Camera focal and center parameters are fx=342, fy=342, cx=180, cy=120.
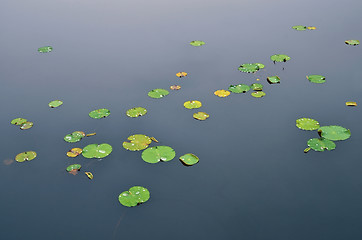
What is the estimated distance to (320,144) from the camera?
3377 millimetres

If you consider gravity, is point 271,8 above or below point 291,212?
above

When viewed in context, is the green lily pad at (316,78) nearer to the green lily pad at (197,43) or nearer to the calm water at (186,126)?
the calm water at (186,126)

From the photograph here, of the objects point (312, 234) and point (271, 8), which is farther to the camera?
point (271, 8)

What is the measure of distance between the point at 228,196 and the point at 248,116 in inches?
48.9

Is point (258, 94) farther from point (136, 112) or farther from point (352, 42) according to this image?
point (352, 42)

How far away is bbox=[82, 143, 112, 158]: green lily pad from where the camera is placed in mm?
3326

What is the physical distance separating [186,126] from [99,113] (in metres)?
1.03

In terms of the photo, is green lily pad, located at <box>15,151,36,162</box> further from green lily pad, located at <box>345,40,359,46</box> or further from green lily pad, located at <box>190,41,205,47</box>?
green lily pad, located at <box>345,40,359,46</box>

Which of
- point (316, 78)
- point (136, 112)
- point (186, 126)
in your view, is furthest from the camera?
point (316, 78)

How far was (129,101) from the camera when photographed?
4.20 meters

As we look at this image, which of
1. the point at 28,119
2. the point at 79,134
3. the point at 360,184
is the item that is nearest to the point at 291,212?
the point at 360,184

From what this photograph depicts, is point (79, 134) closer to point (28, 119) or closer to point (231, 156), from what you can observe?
point (28, 119)

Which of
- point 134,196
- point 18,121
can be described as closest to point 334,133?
point 134,196

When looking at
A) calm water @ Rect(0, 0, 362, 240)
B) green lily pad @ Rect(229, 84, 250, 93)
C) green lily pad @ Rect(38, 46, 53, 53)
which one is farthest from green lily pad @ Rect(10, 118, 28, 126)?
green lily pad @ Rect(229, 84, 250, 93)
